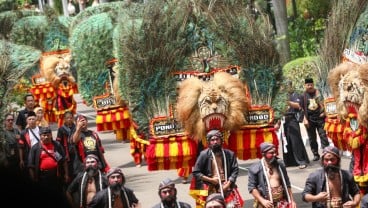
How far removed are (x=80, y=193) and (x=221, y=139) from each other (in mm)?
1717

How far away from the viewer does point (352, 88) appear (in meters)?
10.1

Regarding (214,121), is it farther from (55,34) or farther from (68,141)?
(55,34)

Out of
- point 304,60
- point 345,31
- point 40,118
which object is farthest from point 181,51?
point 304,60

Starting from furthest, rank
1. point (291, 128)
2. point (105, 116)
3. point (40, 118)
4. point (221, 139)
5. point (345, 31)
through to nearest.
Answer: point (105, 116)
point (291, 128)
point (40, 118)
point (345, 31)
point (221, 139)

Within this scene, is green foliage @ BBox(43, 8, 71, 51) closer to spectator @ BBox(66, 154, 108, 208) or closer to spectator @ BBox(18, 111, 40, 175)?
spectator @ BBox(18, 111, 40, 175)

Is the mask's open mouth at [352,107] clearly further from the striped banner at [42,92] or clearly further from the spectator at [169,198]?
the striped banner at [42,92]

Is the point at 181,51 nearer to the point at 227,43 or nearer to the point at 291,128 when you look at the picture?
the point at 227,43

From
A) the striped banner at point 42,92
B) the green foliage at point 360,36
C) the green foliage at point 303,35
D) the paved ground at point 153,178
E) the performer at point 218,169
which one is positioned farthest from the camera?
the green foliage at point 303,35

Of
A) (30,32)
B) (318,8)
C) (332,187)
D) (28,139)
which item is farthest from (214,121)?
(318,8)

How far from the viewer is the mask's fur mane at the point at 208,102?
10.4 m

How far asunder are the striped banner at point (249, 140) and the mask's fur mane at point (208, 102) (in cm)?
25

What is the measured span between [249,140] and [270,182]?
1.68 meters

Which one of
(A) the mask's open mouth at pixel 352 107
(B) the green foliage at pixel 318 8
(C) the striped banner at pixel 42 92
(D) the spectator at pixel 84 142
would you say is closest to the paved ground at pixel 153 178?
(D) the spectator at pixel 84 142

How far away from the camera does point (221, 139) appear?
984cm
